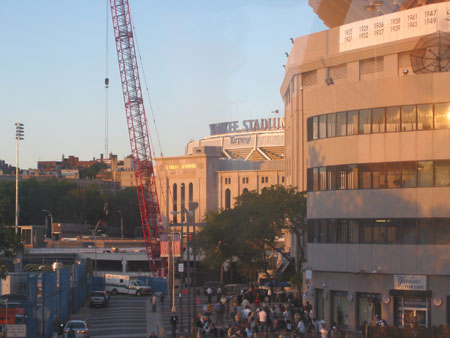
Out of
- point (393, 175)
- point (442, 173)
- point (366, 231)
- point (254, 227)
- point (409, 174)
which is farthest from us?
point (254, 227)

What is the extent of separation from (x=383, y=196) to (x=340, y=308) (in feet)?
22.5

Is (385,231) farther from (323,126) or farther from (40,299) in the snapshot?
(40,299)

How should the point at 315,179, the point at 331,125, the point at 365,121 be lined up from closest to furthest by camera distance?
the point at 365,121 → the point at 331,125 → the point at 315,179

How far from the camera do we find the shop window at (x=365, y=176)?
40438 mm

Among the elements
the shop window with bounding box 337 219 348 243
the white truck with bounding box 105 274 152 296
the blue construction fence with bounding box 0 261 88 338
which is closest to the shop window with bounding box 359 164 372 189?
the shop window with bounding box 337 219 348 243

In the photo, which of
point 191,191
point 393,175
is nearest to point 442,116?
point 393,175

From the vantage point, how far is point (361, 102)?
40562 mm

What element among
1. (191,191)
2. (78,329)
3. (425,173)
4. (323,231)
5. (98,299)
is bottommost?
(98,299)

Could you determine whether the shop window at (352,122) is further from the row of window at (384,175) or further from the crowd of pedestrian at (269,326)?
the crowd of pedestrian at (269,326)

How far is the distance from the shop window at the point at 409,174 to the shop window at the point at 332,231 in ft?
15.5

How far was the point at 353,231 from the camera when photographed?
4088 cm

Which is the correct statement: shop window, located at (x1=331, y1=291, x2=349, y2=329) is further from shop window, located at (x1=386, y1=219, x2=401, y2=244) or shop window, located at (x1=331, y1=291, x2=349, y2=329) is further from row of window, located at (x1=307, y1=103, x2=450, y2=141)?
row of window, located at (x1=307, y1=103, x2=450, y2=141)

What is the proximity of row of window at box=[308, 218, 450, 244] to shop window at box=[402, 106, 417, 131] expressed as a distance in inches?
178

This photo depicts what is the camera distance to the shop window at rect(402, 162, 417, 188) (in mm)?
38875
